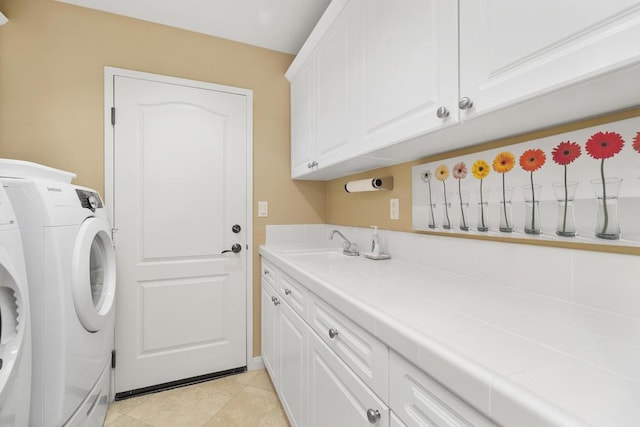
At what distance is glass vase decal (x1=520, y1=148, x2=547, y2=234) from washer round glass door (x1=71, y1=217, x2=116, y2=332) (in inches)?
72.2

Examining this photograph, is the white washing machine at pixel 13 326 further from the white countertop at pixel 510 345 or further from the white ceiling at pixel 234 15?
the white ceiling at pixel 234 15

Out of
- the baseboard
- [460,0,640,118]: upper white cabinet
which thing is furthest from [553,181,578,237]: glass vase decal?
the baseboard

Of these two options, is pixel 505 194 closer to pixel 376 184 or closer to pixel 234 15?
pixel 376 184

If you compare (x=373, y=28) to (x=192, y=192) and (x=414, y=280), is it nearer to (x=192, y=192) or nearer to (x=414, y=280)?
(x=414, y=280)

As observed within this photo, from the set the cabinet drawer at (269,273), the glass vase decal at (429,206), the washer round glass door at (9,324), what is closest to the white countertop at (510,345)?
the glass vase decal at (429,206)

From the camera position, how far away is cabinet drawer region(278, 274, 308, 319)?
4.31 ft

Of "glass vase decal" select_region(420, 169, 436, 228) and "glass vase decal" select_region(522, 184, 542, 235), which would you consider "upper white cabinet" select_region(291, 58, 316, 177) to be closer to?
"glass vase decal" select_region(420, 169, 436, 228)

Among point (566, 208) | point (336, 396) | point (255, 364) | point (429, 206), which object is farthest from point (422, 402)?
point (255, 364)

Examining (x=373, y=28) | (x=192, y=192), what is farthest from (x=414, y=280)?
(x=192, y=192)

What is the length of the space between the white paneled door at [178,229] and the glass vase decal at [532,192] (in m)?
1.81

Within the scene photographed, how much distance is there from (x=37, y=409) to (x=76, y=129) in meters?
1.58

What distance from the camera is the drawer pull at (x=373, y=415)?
76cm

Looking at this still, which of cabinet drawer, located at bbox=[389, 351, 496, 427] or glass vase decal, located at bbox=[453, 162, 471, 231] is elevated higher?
glass vase decal, located at bbox=[453, 162, 471, 231]

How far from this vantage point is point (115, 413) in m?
1.76
